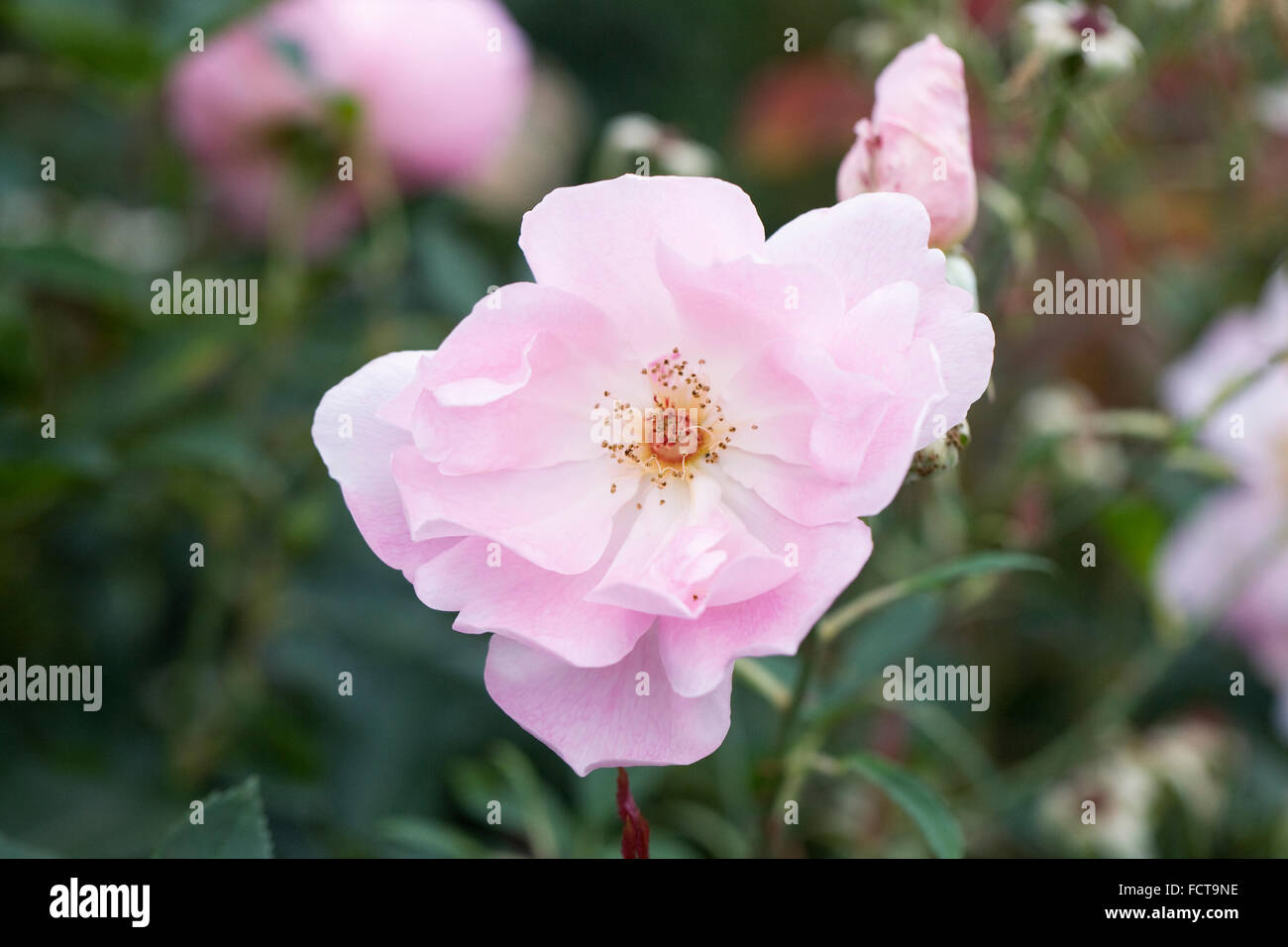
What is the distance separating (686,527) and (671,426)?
0.06 meters

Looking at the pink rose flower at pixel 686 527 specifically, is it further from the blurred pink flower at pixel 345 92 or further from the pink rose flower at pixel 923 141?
the blurred pink flower at pixel 345 92

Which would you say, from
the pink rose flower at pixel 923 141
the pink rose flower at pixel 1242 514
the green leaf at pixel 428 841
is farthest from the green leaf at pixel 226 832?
the pink rose flower at pixel 1242 514

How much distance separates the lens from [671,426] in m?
0.61

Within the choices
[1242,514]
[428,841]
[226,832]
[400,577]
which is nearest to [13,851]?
[226,832]

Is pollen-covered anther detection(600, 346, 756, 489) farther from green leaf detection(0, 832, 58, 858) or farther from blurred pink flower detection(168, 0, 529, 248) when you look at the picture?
blurred pink flower detection(168, 0, 529, 248)

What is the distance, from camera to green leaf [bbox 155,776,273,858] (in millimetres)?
541

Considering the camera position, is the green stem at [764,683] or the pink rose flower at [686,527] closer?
the pink rose flower at [686,527]

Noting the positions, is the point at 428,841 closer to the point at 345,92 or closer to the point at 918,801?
the point at 918,801

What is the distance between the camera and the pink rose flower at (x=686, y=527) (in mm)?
486

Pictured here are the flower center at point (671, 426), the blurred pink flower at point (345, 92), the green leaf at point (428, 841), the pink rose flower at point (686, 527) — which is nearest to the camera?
the pink rose flower at point (686, 527)

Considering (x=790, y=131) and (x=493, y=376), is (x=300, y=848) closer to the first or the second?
(x=493, y=376)

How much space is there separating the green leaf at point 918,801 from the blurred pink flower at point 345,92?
0.63 metres

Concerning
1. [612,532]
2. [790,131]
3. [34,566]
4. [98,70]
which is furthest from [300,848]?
[790,131]

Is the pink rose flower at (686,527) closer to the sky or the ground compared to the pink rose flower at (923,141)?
closer to the ground
